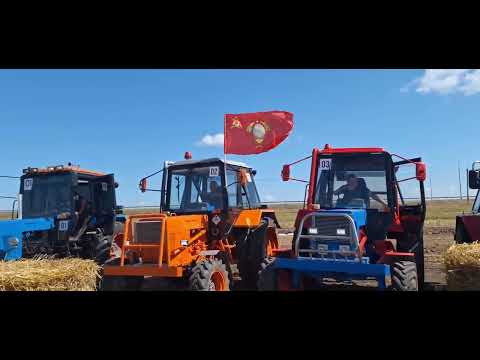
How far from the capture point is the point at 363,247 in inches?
238

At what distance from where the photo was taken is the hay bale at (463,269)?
538cm

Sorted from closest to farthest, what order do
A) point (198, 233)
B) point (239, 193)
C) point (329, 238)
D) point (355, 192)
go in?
1. point (329, 238)
2. point (355, 192)
3. point (198, 233)
4. point (239, 193)

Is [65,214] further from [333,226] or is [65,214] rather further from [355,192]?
[355,192]

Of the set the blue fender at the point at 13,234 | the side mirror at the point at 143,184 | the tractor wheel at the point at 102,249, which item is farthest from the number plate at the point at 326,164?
the blue fender at the point at 13,234

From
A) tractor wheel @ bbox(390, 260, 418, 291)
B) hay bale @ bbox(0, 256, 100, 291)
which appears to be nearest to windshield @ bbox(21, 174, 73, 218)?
hay bale @ bbox(0, 256, 100, 291)

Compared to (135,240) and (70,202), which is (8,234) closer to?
(70,202)

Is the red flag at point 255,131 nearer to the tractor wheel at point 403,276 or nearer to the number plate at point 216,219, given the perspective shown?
the number plate at point 216,219

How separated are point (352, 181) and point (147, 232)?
3.13 metres

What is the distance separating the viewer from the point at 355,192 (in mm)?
6363

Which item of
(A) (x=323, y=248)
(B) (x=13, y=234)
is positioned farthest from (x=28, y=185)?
(A) (x=323, y=248)

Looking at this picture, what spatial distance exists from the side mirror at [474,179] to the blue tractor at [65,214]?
6.39m

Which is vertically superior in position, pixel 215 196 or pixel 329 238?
pixel 215 196
